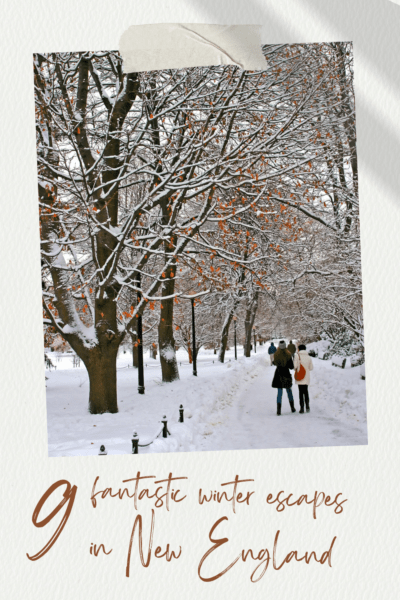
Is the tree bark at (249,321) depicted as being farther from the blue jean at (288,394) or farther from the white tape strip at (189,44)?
the white tape strip at (189,44)

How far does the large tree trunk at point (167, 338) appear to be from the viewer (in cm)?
607

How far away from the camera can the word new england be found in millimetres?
2848

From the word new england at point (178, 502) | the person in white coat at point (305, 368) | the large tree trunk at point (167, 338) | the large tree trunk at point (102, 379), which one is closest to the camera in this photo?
the word new england at point (178, 502)

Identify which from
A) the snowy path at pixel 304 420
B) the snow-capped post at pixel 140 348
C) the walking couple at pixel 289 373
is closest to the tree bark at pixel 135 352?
the snow-capped post at pixel 140 348

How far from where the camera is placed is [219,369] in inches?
279

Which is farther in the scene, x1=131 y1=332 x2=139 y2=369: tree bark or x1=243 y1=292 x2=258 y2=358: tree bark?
x1=243 y1=292 x2=258 y2=358: tree bark

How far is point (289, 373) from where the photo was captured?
4367 millimetres

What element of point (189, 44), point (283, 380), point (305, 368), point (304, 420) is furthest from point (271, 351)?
point (189, 44)

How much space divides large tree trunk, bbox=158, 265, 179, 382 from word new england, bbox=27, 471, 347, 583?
290 cm

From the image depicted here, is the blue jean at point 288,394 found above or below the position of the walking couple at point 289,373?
below

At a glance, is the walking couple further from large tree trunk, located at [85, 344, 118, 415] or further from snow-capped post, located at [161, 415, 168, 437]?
large tree trunk, located at [85, 344, 118, 415]

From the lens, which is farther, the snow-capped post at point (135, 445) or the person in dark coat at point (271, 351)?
the person in dark coat at point (271, 351)

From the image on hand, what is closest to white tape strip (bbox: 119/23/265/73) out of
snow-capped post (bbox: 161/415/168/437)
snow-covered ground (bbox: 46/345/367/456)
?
snow-covered ground (bbox: 46/345/367/456)
